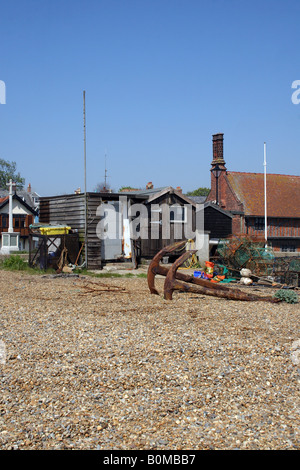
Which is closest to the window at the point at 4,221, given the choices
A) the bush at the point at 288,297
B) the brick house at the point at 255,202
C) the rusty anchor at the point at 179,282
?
the brick house at the point at 255,202

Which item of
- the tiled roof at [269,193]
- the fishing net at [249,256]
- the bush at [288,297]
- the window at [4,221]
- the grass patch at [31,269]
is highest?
the tiled roof at [269,193]

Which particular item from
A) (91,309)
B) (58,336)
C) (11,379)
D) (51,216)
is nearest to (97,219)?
(51,216)

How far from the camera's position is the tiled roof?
3453cm

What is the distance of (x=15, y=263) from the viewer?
18469 mm

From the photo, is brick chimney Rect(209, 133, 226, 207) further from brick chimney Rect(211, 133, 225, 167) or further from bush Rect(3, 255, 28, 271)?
bush Rect(3, 255, 28, 271)

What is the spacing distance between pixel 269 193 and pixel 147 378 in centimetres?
3273

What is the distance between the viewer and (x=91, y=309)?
948 cm

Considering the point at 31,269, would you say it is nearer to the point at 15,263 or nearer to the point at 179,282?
the point at 15,263

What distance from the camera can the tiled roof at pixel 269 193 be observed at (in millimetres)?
34531

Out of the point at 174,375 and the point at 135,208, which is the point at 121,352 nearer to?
the point at 174,375

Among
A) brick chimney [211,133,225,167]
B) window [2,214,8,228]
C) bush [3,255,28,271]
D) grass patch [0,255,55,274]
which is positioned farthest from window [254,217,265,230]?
window [2,214,8,228]

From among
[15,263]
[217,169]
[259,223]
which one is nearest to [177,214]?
[15,263]

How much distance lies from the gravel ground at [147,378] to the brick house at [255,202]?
24.8 meters

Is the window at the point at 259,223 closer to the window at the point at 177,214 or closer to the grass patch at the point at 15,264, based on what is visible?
the window at the point at 177,214
